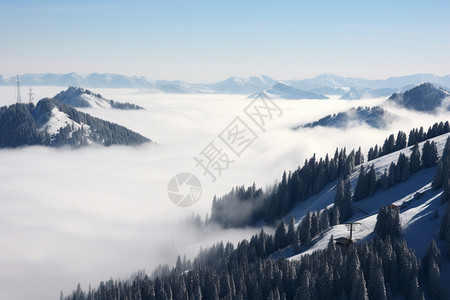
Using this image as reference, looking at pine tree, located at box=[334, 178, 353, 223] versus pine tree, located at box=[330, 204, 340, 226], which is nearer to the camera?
pine tree, located at box=[330, 204, 340, 226]

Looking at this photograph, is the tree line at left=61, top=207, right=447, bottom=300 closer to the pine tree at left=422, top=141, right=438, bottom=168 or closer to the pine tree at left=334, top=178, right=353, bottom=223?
the pine tree at left=334, top=178, right=353, bottom=223

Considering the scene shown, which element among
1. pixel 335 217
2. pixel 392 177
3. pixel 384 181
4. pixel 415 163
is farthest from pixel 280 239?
pixel 415 163

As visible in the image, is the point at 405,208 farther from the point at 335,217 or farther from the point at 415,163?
the point at 415,163

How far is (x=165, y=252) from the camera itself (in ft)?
600

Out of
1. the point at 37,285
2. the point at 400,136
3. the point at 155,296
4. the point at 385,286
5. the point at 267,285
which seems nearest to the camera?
the point at 385,286

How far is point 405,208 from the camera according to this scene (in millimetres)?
107562

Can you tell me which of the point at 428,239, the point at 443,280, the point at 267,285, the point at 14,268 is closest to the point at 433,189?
the point at 428,239

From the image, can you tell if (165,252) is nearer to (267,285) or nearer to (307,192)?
(307,192)

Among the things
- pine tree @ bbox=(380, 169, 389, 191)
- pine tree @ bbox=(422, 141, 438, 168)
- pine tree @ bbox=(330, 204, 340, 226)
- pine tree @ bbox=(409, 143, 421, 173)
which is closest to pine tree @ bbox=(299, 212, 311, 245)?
pine tree @ bbox=(330, 204, 340, 226)

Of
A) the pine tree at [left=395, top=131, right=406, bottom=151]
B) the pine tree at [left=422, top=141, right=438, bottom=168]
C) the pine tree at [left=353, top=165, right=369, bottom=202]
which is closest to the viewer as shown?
the pine tree at [left=422, top=141, right=438, bottom=168]

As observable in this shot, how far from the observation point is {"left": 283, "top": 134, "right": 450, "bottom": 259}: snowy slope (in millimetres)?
88000

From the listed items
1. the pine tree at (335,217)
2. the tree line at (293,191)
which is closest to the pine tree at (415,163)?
the tree line at (293,191)

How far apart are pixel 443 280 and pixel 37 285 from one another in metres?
161

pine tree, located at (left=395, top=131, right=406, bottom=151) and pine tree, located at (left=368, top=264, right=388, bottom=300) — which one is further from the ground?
pine tree, located at (left=395, top=131, right=406, bottom=151)
